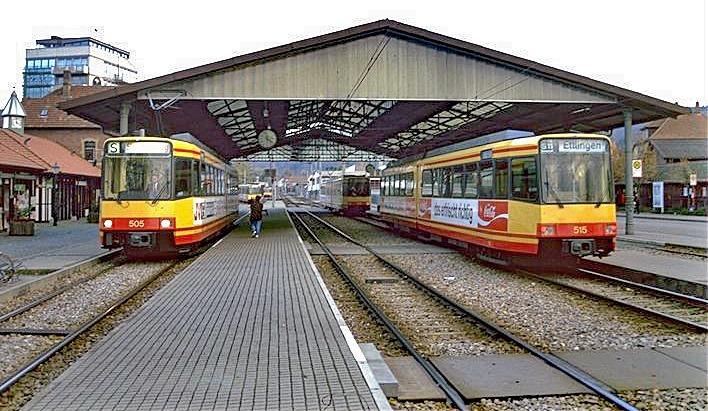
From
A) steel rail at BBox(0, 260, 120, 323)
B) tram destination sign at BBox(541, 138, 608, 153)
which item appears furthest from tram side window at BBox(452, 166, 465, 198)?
steel rail at BBox(0, 260, 120, 323)

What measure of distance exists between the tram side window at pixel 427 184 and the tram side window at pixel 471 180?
337 cm

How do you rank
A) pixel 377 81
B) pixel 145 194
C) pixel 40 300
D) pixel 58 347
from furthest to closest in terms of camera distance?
pixel 377 81
pixel 145 194
pixel 40 300
pixel 58 347

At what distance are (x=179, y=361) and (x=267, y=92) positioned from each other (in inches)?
594

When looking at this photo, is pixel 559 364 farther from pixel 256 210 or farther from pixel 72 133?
pixel 72 133

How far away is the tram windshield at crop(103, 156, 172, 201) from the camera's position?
1555 centimetres

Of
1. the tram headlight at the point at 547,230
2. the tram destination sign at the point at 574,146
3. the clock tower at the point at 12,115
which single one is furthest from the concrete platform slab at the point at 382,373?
the clock tower at the point at 12,115

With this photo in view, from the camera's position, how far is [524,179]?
531 inches

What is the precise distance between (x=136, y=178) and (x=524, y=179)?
9.18 metres

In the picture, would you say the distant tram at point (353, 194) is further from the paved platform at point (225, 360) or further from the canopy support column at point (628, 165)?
the paved platform at point (225, 360)

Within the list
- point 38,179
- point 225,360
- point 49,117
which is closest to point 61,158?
point 38,179

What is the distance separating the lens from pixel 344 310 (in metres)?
10.1

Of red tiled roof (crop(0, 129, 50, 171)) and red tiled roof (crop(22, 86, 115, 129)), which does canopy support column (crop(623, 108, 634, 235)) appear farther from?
red tiled roof (crop(22, 86, 115, 129))

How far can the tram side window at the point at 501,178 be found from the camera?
14.0 metres

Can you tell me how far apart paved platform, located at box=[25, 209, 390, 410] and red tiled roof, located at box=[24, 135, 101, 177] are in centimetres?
2461
